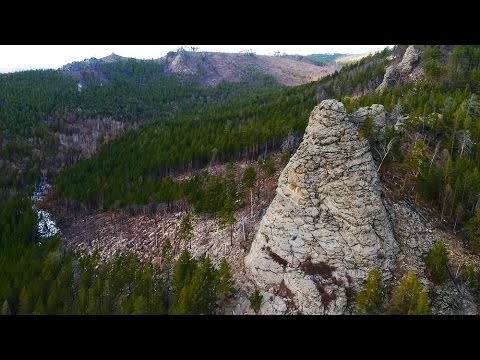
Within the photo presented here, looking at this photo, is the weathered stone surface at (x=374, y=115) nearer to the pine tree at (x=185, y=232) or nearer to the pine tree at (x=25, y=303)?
the pine tree at (x=185, y=232)

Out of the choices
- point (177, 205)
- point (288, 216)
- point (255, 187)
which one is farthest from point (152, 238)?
point (288, 216)

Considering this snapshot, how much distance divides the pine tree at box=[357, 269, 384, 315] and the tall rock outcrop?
2.06m

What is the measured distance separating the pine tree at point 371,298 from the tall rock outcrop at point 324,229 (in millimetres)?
2062

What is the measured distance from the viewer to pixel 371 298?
27.7 meters

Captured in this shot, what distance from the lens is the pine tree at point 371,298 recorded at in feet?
90.7

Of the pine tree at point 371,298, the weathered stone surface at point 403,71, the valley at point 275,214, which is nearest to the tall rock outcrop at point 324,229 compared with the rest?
the valley at point 275,214

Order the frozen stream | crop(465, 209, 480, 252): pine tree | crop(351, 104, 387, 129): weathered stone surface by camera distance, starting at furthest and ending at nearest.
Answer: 1. the frozen stream
2. crop(351, 104, 387, 129): weathered stone surface
3. crop(465, 209, 480, 252): pine tree

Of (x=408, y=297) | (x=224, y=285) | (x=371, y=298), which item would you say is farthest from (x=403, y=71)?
(x=224, y=285)

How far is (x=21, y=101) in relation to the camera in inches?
4491

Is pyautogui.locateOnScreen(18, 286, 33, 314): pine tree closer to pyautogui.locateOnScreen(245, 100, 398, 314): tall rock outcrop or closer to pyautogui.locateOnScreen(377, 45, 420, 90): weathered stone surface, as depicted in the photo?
pyautogui.locateOnScreen(245, 100, 398, 314): tall rock outcrop

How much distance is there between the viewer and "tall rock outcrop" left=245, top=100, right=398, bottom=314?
30844 millimetres

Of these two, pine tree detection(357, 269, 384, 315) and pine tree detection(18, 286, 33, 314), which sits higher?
pine tree detection(357, 269, 384, 315)

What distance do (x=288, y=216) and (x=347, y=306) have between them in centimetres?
865

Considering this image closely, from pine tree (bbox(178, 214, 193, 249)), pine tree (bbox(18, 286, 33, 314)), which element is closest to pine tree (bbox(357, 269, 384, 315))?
pine tree (bbox(178, 214, 193, 249))
